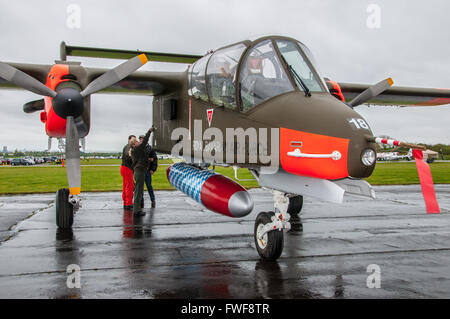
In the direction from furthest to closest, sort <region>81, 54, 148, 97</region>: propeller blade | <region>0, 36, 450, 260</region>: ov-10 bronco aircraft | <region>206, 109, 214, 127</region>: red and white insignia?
<region>81, 54, 148, 97</region>: propeller blade
<region>206, 109, 214, 127</region>: red and white insignia
<region>0, 36, 450, 260</region>: ov-10 bronco aircraft

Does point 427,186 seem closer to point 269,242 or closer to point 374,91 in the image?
point 269,242

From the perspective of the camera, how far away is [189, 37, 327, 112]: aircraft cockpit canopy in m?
5.65

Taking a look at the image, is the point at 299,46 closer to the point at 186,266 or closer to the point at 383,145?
the point at 383,145

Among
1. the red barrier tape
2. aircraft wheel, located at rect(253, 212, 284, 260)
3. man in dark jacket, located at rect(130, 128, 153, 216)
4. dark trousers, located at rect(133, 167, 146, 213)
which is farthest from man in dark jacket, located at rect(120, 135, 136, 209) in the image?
the red barrier tape

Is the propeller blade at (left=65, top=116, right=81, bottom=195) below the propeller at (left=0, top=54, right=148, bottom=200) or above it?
below

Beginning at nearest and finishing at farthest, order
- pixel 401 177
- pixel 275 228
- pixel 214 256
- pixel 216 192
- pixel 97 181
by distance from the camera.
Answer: pixel 275 228 → pixel 214 256 → pixel 216 192 → pixel 97 181 → pixel 401 177

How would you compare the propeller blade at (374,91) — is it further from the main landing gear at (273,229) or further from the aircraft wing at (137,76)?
the aircraft wing at (137,76)

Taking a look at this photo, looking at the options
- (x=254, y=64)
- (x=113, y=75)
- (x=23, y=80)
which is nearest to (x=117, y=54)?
(x=113, y=75)

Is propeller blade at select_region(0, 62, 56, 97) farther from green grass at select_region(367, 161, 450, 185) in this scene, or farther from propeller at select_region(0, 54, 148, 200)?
green grass at select_region(367, 161, 450, 185)

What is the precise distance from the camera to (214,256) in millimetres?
6223

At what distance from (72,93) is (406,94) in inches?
386

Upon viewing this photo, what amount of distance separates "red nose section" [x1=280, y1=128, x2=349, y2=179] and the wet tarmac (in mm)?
1388
